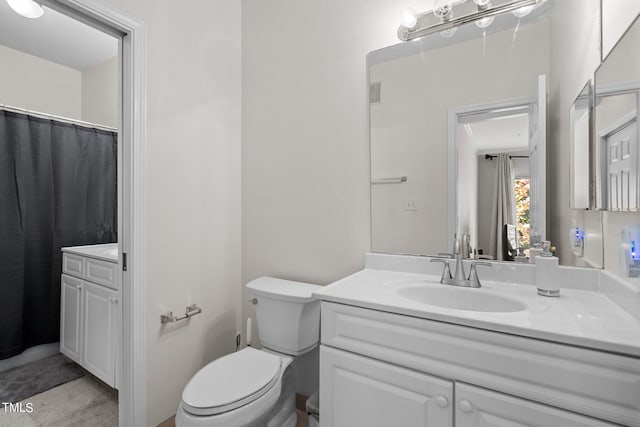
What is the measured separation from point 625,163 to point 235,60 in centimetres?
203

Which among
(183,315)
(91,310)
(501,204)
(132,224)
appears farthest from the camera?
(91,310)

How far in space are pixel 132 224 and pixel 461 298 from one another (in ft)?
4.95

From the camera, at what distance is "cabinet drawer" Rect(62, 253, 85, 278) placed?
2.04 m

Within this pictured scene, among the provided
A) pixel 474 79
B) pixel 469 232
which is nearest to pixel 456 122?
pixel 474 79

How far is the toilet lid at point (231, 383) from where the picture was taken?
1158 mm

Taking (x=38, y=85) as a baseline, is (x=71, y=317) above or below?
below

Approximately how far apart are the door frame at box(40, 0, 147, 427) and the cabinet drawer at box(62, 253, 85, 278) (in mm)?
814

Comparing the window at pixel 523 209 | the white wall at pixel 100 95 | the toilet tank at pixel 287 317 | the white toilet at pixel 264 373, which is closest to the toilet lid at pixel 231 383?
the white toilet at pixel 264 373

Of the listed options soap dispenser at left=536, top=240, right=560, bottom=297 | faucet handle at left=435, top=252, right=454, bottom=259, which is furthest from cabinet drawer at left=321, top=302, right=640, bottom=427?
faucet handle at left=435, top=252, right=454, bottom=259

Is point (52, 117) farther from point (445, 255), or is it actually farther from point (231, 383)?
point (445, 255)

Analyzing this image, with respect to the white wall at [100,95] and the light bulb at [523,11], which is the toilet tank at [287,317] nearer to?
the light bulb at [523,11]

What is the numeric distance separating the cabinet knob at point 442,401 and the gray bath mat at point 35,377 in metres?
2.34

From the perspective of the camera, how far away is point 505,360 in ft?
2.82

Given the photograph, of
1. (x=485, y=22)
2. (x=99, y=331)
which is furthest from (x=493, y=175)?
(x=99, y=331)
